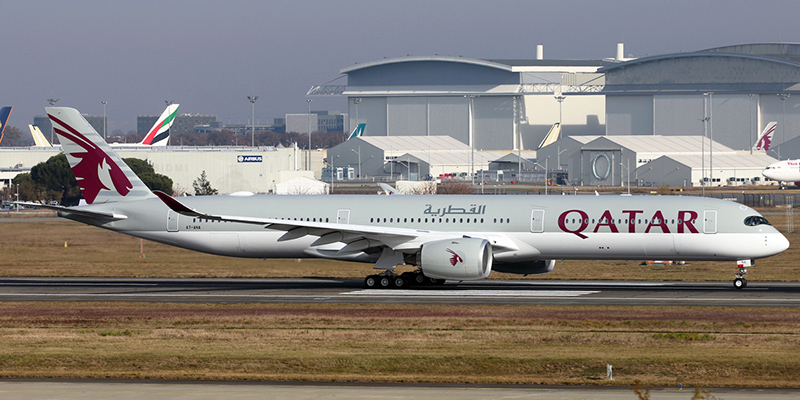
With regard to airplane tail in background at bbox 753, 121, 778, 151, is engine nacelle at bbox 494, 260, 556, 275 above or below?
below

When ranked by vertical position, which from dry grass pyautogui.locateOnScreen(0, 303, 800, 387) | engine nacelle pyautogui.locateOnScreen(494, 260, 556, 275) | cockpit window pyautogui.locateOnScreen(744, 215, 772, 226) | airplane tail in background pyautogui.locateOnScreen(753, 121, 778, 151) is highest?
airplane tail in background pyautogui.locateOnScreen(753, 121, 778, 151)

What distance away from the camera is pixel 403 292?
122ft

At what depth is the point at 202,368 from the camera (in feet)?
68.8

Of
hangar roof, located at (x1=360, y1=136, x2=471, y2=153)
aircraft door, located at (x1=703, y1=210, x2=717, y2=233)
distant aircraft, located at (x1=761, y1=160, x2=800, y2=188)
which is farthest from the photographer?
hangar roof, located at (x1=360, y1=136, x2=471, y2=153)

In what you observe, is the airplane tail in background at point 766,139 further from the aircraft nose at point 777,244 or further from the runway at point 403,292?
the aircraft nose at point 777,244

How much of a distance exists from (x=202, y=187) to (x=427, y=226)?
79.5 meters

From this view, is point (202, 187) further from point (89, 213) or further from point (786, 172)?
point (786, 172)

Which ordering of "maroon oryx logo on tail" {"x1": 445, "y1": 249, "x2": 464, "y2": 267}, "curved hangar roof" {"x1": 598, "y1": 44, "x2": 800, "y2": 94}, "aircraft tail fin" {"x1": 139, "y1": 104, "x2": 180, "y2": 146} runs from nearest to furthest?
"maroon oryx logo on tail" {"x1": 445, "y1": 249, "x2": 464, "y2": 267}
"aircraft tail fin" {"x1": 139, "y1": 104, "x2": 180, "y2": 146}
"curved hangar roof" {"x1": 598, "y1": 44, "x2": 800, "y2": 94}

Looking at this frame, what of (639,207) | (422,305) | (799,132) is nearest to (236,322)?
(422,305)

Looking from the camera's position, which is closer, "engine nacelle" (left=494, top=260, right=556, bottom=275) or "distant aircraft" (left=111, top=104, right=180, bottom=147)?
"engine nacelle" (left=494, top=260, right=556, bottom=275)

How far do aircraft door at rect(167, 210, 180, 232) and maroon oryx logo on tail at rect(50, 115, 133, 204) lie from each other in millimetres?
2140

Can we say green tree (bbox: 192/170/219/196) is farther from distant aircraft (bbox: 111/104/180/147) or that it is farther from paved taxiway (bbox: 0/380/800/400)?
paved taxiway (bbox: 0/380/800/400)

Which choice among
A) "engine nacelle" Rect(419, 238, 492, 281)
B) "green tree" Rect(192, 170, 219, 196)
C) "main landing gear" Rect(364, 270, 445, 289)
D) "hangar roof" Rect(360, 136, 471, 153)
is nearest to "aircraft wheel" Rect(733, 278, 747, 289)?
"engine nacelle" Rect(419, 238, 492, 281)

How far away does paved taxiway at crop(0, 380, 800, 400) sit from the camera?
57.9 ft
